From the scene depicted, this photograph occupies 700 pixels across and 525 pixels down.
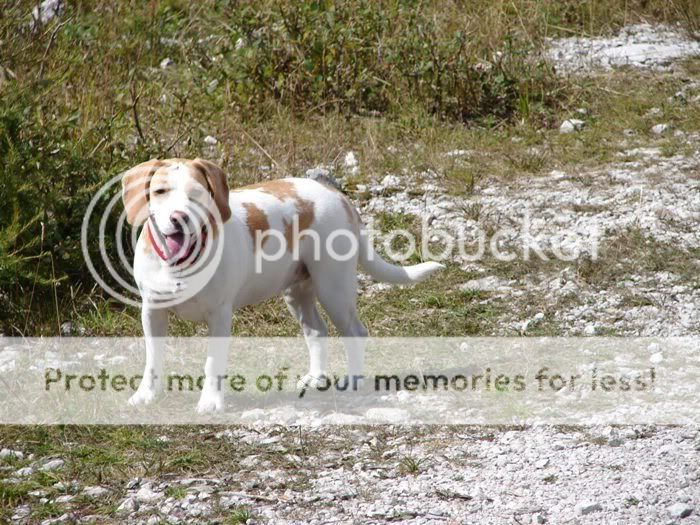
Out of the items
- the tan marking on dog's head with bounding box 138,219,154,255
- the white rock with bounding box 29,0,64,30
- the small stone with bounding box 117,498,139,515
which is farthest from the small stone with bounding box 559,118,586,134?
the small stone with bounding box 117,498,139,515

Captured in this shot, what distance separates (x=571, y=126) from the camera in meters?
9.23

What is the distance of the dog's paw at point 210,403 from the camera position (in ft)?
15.9

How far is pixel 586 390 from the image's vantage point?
16.8 ft

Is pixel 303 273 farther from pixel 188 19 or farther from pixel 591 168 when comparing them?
pixel 188 19

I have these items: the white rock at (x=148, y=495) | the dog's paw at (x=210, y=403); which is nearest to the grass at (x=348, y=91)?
the dog's paw at (x=210, y=403)

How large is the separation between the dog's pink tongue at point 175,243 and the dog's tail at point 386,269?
1154 millimetres

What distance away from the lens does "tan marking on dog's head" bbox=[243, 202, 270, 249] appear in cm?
496

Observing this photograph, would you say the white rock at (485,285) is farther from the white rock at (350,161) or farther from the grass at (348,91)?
the white rock at (350,161)

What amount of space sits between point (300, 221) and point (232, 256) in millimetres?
469

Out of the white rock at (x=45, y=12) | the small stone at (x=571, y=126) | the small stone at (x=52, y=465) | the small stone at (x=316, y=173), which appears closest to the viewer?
the small stone at (x=52, y=465)

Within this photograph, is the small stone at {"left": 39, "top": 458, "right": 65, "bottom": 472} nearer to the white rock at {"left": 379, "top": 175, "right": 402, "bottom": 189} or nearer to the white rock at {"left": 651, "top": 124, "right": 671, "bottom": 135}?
the white rock at {"left": 379, "top": 175, "right": 402, "bottom": 189}

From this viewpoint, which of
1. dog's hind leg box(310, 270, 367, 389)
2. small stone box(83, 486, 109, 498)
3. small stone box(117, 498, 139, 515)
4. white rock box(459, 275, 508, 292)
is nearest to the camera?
small stone box(117, 498, 139, 515)

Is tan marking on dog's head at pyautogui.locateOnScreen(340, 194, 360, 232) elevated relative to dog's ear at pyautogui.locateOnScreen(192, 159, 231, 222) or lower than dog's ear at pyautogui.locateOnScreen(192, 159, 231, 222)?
lower

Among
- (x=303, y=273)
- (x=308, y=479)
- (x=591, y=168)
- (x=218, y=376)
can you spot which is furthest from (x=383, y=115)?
(x=308, y=479)
